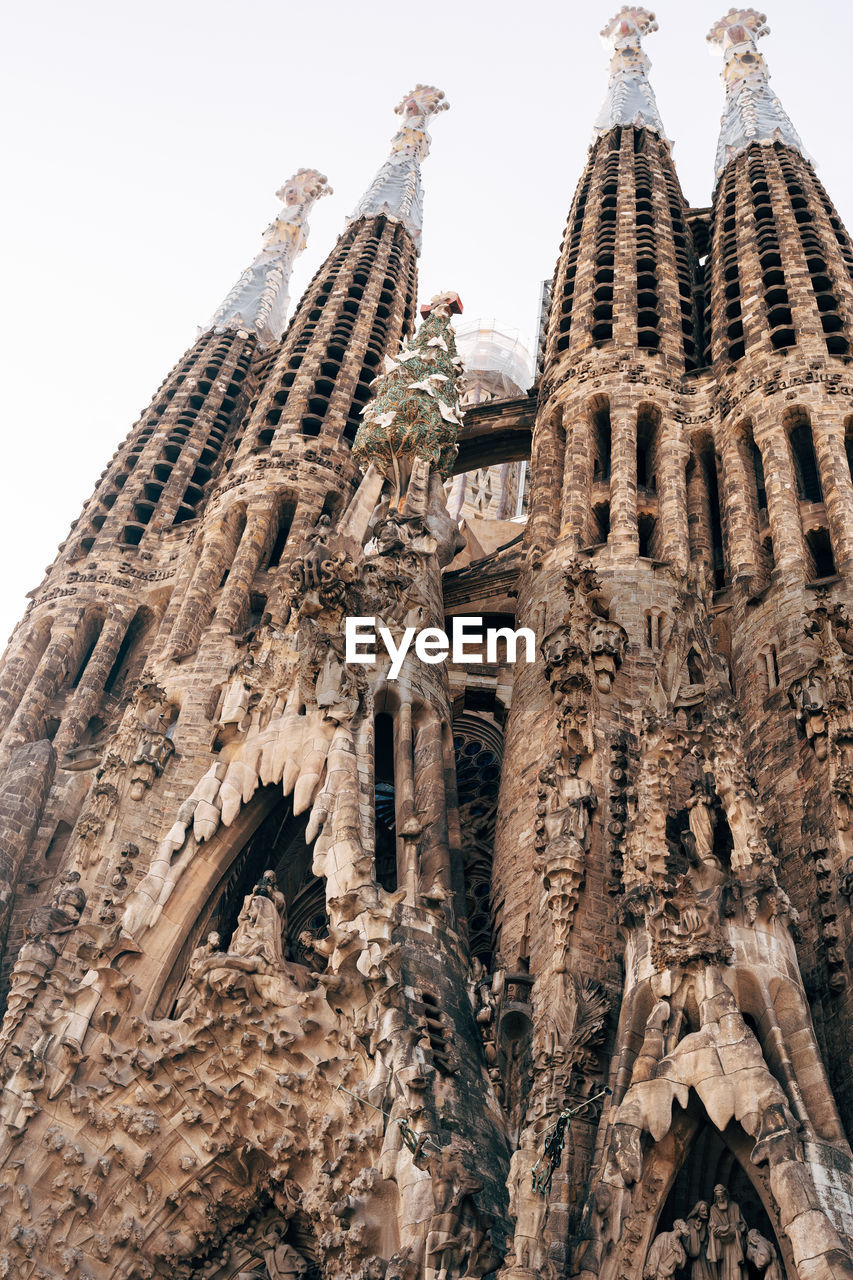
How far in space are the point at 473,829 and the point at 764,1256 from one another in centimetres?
1065

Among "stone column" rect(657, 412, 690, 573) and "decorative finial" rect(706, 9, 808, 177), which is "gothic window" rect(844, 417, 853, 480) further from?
"decorative finial" rect(706, 9, 808, 177)

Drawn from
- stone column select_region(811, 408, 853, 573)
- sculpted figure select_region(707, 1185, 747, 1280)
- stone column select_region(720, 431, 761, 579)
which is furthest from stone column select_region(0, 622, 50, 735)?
sculpted figure select_region(707, 1185, 747, 1280)

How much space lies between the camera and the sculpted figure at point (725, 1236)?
1195cm

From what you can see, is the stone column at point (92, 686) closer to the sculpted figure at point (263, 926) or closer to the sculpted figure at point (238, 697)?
the sculpted figure at point (238, 697)

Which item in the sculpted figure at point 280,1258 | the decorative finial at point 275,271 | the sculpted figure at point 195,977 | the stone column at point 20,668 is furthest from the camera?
the decorative finial at point 275,271

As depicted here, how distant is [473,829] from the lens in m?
22.1

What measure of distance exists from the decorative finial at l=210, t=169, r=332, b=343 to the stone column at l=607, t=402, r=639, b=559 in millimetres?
15459

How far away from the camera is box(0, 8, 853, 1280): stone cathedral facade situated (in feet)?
43.4

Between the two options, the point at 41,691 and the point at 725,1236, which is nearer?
the point at 725,1236

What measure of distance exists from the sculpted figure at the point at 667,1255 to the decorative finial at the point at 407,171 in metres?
32.2

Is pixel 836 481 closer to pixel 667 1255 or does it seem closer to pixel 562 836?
pixel 562 836

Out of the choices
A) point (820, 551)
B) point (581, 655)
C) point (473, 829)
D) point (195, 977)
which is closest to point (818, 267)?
point (820, 551)

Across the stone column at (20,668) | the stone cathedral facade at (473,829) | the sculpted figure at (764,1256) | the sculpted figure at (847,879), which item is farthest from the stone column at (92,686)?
the sculpted figure at (764,1256)

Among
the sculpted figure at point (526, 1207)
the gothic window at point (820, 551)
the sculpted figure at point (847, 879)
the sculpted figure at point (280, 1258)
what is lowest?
the sculpted figure at point (526, 1207)
